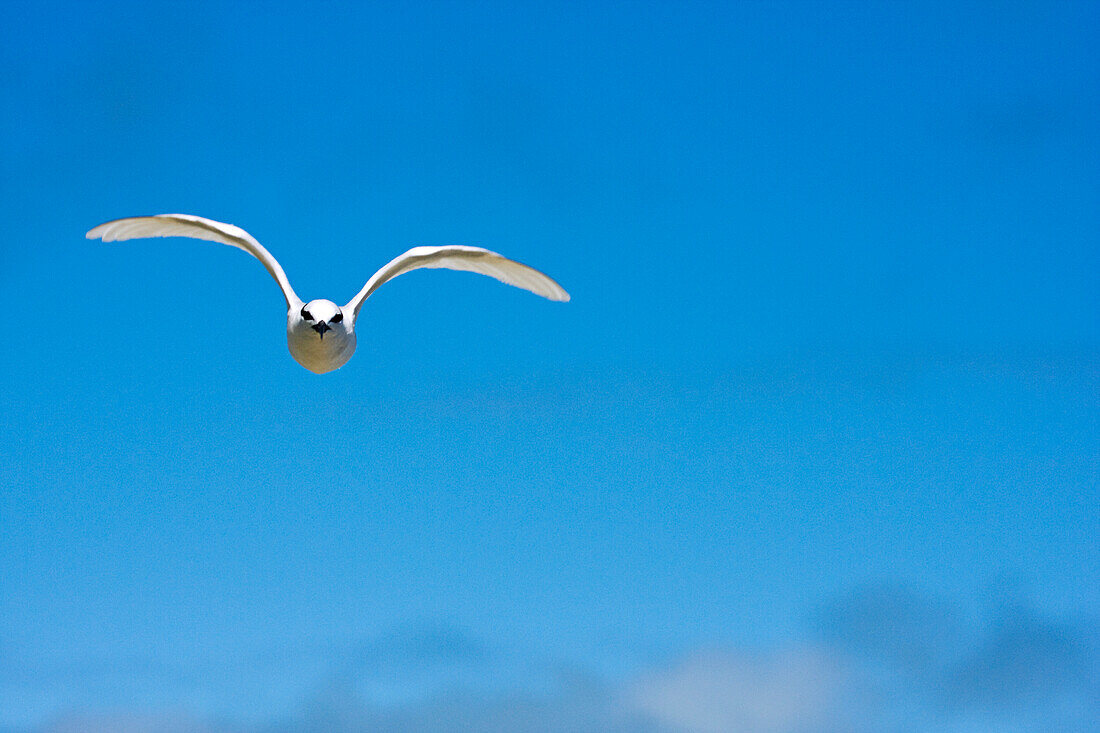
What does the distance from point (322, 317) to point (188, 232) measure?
4.29 meters

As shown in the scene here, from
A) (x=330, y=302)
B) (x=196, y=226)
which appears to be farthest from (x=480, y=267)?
(x=196, y=226)

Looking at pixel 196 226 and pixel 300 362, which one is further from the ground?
pixel 196 226

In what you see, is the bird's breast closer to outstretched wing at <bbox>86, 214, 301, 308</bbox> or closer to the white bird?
the white bird

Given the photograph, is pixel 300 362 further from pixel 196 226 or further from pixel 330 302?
pixel 196 226

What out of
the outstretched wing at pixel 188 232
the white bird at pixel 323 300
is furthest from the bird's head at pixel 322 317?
the outstretched wing at pixel 188 232

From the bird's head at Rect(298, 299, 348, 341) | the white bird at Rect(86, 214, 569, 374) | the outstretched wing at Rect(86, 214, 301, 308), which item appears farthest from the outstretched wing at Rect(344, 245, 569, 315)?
the outstretched wing at Rect(86, 214, 301, 308)

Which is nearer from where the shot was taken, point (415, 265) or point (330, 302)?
point (330, 302)

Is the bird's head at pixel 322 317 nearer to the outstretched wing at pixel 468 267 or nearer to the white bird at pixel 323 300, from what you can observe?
the white bird at pixel 323 300

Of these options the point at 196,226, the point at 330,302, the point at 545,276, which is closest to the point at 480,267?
the point at 545,276

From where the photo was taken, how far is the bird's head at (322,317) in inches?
722

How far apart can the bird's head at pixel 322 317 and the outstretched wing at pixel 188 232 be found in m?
1.46

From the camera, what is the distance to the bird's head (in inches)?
722

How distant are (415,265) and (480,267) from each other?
4.13 ft

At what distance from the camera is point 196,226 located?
20812mm
